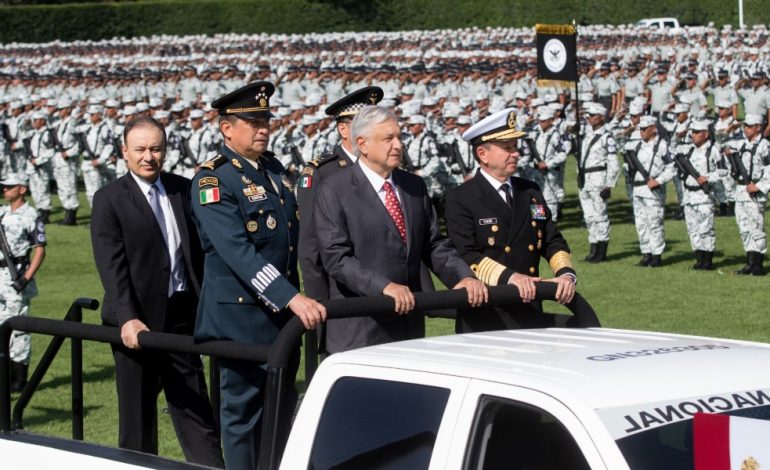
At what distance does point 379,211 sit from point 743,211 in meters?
12.0

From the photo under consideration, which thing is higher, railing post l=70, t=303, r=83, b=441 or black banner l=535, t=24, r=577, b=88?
black banner l=535, t=24, r=577, b=88

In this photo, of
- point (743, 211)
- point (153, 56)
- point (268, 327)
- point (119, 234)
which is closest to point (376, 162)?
point (268, 327)

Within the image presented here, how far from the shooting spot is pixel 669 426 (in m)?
3.84

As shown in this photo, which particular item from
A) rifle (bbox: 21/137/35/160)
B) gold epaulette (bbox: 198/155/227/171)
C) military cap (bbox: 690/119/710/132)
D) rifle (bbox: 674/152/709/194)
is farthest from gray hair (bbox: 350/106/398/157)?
rifle (bbox: 21/137/35/160)

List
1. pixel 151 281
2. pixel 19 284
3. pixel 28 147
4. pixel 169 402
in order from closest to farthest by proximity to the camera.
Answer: pixel 169 402
pixel 151 281
pixel 19 284
pixel 28 147

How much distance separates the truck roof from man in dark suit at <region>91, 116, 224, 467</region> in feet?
6.00

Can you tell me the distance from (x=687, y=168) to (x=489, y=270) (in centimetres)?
1192

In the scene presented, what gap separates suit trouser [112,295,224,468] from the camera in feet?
20.0

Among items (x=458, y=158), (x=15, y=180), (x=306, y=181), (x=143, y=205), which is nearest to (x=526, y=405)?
(x=143, y=205)

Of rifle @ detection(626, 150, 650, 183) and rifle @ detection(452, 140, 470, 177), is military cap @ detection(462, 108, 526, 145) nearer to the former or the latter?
rifle @ detection(626, 150, 650, 183)

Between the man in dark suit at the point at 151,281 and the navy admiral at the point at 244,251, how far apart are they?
427 millimetres

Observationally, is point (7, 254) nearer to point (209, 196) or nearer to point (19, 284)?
point (19, 284)

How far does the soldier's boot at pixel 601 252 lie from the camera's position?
18.8 metres

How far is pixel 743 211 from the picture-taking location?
57.1ft
